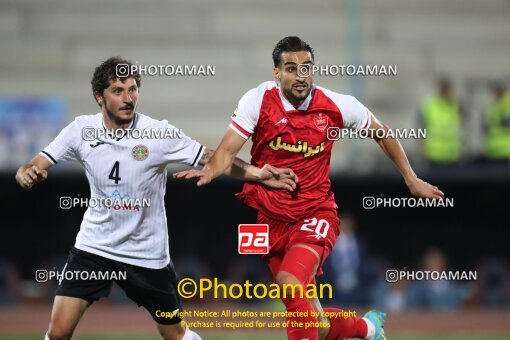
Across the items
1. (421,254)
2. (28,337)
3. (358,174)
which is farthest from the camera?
(421,254)

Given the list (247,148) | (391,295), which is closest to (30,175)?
(247,148)

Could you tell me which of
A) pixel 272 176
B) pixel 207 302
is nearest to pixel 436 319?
pixel 207 302

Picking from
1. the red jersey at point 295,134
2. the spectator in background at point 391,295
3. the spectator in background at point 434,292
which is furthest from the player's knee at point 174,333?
the spectator in background at point 434,292

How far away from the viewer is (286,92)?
7.20 metres

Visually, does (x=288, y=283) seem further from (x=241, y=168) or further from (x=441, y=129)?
(x=441, y=129)

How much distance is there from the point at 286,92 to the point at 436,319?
734 cm

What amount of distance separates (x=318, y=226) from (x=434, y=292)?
753cm

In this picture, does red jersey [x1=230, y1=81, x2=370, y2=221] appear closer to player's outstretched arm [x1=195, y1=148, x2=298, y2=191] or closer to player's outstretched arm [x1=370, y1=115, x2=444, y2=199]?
player's outstretched arm [x1=195, y1=148, x2=298, y2=191]

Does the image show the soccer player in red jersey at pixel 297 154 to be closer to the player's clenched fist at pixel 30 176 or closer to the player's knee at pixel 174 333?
the player's knee at pixel 174 333

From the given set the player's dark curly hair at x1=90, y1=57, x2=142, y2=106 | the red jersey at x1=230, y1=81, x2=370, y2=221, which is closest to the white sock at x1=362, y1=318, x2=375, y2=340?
the red jersey at x1=230, y1=81, x2=370, y2=221

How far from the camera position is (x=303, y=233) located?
23.8 ft

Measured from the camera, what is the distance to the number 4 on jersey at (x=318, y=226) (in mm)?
7262

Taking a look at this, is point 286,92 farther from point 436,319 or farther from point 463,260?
point 463,260

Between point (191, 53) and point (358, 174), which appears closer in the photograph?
point (358, 174)
